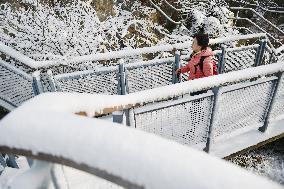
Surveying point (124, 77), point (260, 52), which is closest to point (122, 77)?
point (124, 77)

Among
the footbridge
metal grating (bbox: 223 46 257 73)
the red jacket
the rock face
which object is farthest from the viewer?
the rock face

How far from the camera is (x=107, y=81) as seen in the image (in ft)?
16.6

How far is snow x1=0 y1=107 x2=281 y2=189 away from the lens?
90cm

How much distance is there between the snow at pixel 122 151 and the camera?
0.90 m

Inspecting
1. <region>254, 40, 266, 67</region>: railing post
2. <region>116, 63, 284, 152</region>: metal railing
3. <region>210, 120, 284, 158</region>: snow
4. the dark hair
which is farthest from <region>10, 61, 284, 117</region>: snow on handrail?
<region>254, 40, 266, 67</region>: railing post

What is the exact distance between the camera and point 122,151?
1.02 metres

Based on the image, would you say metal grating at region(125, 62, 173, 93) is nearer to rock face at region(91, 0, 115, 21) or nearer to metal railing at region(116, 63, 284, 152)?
metal railing at region(116, 63, 284, 152)

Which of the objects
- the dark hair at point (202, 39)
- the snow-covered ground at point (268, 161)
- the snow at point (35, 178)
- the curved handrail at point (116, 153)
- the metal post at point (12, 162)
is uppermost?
the curved handrail at point (116, 153)

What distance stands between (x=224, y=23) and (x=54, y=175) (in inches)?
381

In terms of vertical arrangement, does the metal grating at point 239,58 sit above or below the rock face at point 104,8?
below

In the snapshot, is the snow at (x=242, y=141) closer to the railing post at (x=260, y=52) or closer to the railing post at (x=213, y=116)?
the railing post at (x=213, y=116)

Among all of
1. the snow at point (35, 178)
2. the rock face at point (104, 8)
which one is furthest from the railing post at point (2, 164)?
the rock face at point (104, 8)

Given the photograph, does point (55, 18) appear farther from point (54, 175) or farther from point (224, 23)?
point (54, 175)

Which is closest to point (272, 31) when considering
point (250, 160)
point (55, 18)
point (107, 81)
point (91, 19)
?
point (250, 160)
